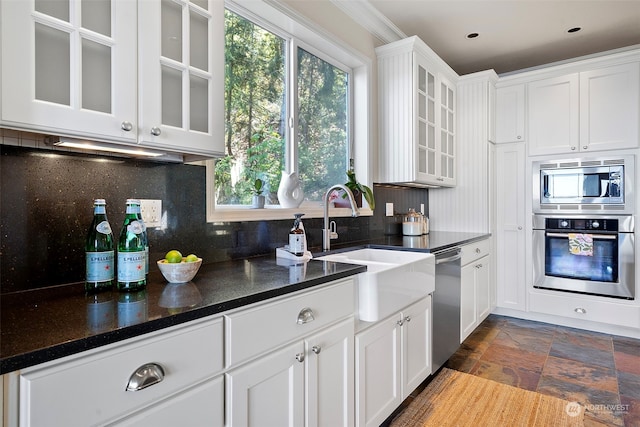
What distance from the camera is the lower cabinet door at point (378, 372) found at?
1570 mm

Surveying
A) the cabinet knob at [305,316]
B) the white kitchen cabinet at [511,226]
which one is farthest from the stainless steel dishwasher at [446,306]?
the white kitchen cabinet at [511,226]

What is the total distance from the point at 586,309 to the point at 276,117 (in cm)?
319

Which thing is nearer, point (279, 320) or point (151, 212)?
point (279, 320)

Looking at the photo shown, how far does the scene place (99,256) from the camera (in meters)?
1.09

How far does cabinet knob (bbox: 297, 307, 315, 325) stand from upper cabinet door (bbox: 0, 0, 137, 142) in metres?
0.79

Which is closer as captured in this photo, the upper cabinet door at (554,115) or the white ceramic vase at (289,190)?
the white ceramic vase at (289,190)

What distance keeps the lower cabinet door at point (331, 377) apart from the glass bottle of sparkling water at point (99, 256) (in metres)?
0.69

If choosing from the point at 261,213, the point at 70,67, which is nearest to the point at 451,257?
the point at 261,213

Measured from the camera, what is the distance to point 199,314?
0.93 metres

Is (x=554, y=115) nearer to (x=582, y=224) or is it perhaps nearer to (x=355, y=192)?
(x=582, y=224)

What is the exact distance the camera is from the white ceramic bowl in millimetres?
1209

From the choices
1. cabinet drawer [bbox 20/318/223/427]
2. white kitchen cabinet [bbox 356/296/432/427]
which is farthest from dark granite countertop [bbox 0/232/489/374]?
white kitchen cabinet [bbox 356/296/432/427]

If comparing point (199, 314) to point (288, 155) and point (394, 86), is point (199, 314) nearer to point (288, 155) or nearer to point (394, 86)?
point (288, 155)

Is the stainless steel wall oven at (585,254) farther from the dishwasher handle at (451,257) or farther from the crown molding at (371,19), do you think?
the crown molding at (371,19)
